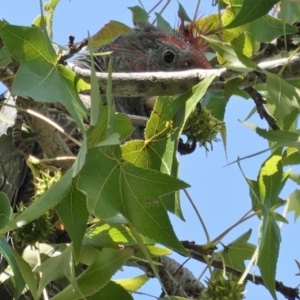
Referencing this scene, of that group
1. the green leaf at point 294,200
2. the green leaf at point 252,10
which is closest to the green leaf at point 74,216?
the green leaf at point 252,10

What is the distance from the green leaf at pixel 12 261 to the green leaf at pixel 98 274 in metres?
0.07

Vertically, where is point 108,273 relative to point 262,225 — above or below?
below

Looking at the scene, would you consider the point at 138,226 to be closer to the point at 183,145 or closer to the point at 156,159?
the point at 156,159

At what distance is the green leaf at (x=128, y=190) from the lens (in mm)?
1043

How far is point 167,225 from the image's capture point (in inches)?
44.1

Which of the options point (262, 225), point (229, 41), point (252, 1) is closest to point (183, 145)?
point (229, 41)

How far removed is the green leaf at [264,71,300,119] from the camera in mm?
1213

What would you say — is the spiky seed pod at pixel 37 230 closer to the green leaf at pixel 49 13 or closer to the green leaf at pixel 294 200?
the green leaf at pixel 49 13

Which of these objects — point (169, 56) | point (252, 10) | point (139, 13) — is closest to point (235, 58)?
point (252, 10)

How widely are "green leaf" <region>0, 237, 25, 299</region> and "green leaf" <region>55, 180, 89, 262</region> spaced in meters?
0.14

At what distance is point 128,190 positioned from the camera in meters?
1.09

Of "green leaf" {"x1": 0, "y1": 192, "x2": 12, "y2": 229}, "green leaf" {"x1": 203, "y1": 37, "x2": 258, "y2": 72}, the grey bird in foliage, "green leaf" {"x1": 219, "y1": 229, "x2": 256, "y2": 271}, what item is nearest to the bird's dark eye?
the grey bird in foliage

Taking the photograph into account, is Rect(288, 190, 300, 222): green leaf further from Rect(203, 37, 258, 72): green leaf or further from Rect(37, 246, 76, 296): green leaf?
Rect(37, 246, 76, 296): green leaf

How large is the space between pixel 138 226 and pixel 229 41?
0.55m
